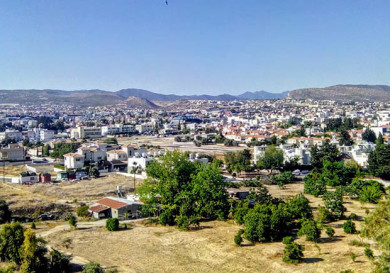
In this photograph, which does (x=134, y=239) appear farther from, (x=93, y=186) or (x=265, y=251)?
(x=93, y=186)

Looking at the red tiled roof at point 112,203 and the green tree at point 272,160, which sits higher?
the green tree at point 272,160

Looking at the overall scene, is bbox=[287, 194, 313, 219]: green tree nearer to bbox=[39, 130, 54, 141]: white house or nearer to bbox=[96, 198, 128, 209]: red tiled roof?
bbox=[96, 198, 128, 209]: red tiled roof

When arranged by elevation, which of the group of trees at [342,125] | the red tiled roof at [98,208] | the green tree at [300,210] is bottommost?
the red tiled roof at [98,208]

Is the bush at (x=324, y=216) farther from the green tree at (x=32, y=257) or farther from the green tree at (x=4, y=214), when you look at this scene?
the green tree at (x=4, y=214)

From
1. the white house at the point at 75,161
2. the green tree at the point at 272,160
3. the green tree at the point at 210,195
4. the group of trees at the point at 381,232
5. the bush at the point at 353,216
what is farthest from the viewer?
the white house at the point at 75,161

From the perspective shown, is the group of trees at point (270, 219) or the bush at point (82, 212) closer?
the group of trees at point (270, 219)

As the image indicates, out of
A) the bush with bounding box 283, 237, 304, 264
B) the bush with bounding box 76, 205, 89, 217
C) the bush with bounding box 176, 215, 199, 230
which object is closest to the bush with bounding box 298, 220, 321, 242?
the bush with bounding box 283, 237, 304, 264

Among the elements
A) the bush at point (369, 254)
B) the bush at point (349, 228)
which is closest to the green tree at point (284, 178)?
the bush at point (349, 228)
